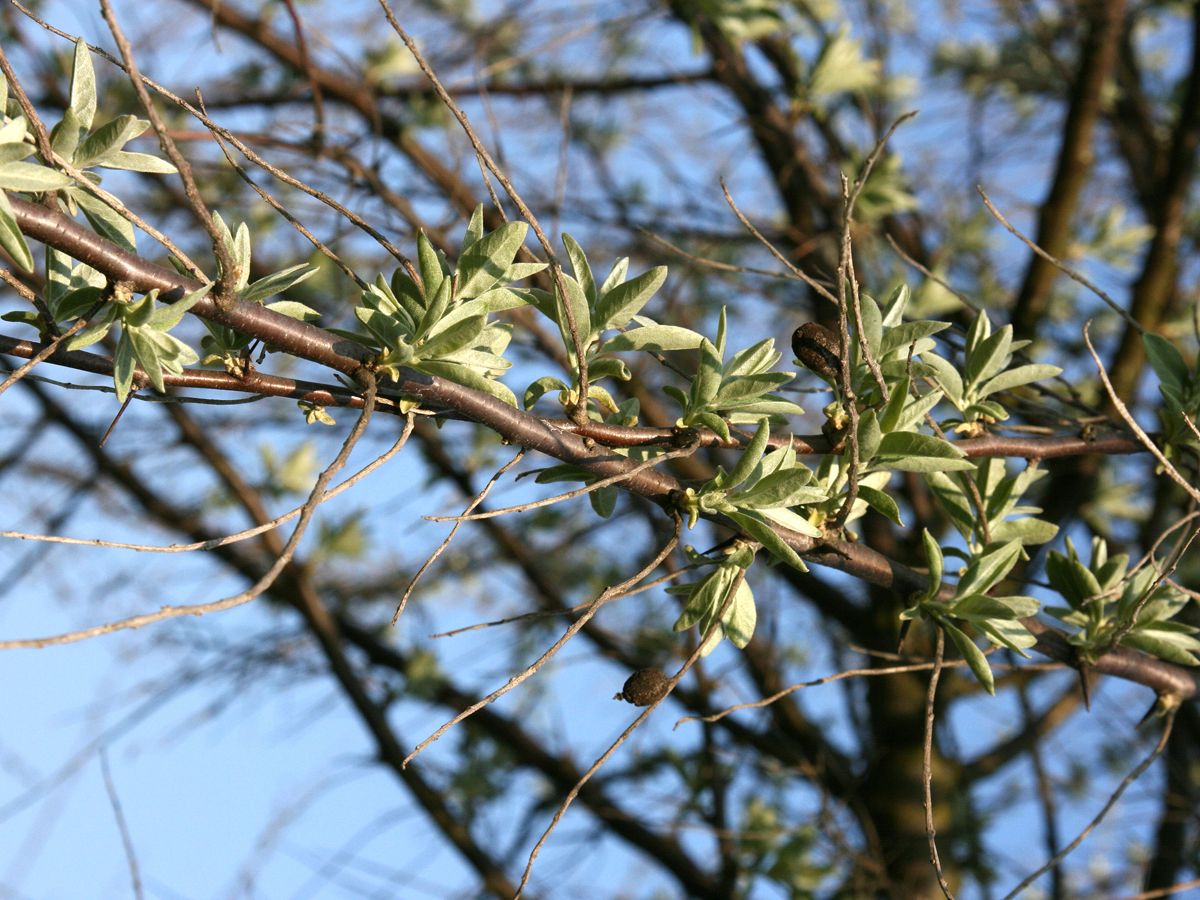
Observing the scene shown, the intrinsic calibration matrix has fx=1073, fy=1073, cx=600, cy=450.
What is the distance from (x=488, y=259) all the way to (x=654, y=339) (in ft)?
0.66

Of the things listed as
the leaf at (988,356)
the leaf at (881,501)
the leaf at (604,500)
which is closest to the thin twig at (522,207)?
the leaf at (604,500)

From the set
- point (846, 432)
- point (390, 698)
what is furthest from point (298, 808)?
point (846, 432)

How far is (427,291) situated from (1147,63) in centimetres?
532

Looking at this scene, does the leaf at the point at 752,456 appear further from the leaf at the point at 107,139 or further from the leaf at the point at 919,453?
the leaf at the point at 107,139

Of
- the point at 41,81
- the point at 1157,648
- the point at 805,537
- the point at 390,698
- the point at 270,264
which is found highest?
the point at 41,81

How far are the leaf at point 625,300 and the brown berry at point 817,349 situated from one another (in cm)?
17

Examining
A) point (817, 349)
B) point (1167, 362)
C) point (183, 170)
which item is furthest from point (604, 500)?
point (1167, 362)

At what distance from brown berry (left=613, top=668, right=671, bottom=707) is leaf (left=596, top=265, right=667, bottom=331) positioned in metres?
0.37

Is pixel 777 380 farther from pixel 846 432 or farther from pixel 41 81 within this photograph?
pixel 41 81

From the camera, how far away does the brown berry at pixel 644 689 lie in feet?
3.66

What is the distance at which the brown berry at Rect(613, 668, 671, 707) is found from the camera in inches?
43.9

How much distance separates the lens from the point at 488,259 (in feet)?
3.35

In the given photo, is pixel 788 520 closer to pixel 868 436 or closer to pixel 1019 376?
pixel 868 436

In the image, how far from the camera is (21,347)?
950 millimetres
